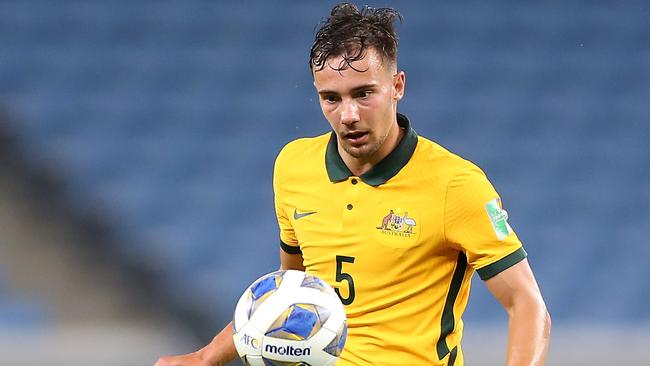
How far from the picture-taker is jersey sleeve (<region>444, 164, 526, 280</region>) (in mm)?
2604

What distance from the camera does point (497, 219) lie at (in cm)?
262

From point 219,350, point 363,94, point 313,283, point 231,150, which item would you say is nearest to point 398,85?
point 363,94

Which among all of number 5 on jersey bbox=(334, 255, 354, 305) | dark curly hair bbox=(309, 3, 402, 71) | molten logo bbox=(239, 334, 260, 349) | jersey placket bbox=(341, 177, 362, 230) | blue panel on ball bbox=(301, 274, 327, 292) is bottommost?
molten logo bbox=(239, 334, 260, 349)

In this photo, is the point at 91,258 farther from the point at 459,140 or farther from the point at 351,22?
the point at 351,22

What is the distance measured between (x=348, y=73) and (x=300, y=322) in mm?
687

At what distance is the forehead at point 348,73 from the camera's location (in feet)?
8.67

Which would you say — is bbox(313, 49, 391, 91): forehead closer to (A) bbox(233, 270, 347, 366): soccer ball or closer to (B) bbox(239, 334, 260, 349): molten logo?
(A) bbox(233, 270, 347, 366): soccer ball

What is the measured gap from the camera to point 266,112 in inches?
256

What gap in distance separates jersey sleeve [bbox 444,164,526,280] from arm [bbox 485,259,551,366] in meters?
0.03

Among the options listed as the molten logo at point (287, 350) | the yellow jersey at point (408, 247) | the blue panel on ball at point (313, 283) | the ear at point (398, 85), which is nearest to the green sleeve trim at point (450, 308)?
the yellow jersey at point (408, 247)

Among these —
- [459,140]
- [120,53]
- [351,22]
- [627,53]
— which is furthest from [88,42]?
[351,22]

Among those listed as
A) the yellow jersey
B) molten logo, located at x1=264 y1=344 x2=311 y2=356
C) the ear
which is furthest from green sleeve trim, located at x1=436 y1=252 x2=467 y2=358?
molten logo, located at x1=264 y1=344 x2=311 y2=356

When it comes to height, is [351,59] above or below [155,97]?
below

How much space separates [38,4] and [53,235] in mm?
1293
